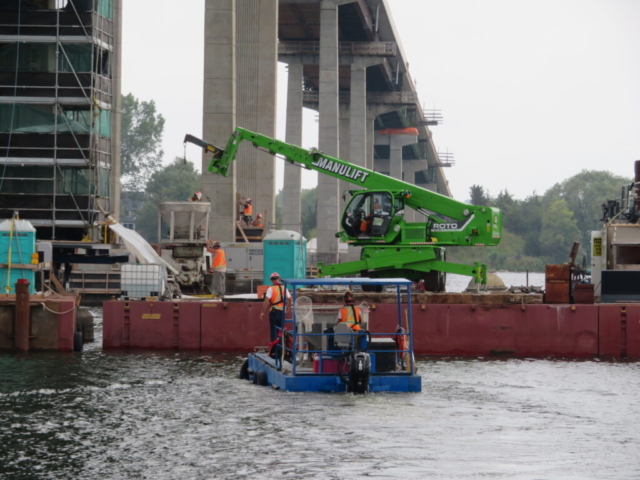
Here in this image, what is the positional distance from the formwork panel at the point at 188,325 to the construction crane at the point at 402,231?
18.9 feet

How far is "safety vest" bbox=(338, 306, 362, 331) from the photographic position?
86.1ft

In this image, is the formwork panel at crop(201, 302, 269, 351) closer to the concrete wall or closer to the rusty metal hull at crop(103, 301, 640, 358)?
the rusty metal hull at crop(103, 301, 640, 358)

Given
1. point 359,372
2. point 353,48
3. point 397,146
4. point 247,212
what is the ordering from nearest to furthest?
1. point 359,372
2. point 247,212
3. point 353,48
4. point 397,146

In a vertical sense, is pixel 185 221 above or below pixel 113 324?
above

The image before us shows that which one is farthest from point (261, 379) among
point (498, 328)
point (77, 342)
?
point (498, 328)

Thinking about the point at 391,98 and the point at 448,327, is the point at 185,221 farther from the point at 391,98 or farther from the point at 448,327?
the point at 391,98

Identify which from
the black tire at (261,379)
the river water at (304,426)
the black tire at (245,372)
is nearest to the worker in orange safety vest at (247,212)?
the river water at (304,426)

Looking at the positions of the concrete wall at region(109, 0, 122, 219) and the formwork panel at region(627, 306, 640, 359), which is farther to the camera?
the concrete wall at region(109, 0, 122, 219)

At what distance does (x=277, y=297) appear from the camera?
97.9 ft

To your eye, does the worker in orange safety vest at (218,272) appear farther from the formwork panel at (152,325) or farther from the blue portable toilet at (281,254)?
the formwork panel at (152,325)

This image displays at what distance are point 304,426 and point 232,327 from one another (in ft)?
43.9

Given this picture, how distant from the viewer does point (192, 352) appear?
1394 inches

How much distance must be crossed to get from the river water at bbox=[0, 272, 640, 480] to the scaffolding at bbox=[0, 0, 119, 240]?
14.9 m

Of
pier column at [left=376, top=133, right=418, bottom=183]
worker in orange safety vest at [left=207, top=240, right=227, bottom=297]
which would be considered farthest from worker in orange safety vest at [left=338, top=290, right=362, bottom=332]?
pier column at [left=376, top=133, right=418, bottom=183]
